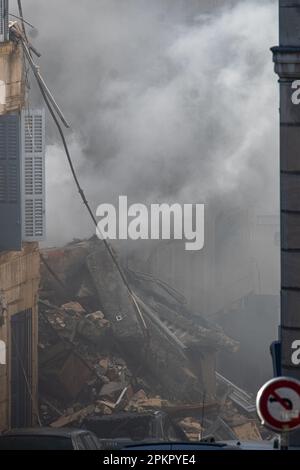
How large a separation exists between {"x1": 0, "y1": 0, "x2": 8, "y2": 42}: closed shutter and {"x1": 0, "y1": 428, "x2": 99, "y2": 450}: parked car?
6581mm

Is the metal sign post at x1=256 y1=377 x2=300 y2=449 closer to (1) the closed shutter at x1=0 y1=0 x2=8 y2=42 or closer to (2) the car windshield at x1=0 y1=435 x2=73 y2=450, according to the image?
(2) the car windshield at x1=0 y1=435 x2=73 y2=450

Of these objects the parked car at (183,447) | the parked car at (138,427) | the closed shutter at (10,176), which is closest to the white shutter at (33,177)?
the closed shutter at (10,176)

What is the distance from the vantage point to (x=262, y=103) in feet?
78.5

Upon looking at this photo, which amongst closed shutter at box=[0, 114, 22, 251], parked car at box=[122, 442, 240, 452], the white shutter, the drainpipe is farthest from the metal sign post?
the white shutter

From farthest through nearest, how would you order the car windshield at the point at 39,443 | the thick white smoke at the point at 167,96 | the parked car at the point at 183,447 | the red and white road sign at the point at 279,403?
the thick white smoke at the point at 167,96 < the car windshield at the point at 39,443 < the parked car at the point at 183,447 < the red and white road sign at the point at 279,403

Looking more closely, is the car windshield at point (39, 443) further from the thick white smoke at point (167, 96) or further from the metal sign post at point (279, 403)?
the thick white smoke at point (167, 96)

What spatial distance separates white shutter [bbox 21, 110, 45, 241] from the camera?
17.3m

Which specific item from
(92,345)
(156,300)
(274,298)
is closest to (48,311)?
(92,345)

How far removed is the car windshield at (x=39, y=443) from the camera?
1113 centimetres

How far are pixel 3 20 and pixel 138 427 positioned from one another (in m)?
5.53

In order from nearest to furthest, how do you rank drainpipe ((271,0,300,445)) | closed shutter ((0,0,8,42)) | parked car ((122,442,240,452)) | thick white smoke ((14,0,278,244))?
parked car ((122,442,240,452)), drainpipe ((271,0,300,445)), closed shutter ((0,0,8,42)), thick white smoke ((14,0,278,244))

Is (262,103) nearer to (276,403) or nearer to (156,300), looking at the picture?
(156,300)

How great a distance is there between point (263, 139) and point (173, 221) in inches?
98.1

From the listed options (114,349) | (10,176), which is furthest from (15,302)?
(114,349)
